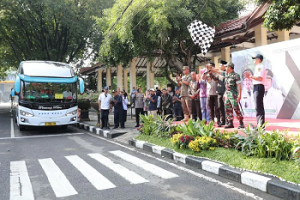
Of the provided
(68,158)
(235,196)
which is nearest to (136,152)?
(68,158)

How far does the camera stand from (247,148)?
15.6 feet

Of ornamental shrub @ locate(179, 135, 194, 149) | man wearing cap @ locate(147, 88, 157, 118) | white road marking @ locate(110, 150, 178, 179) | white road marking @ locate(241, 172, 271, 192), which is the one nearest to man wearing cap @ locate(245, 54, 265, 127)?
ornamental shrub @ locate(179, 135, 194, 149)

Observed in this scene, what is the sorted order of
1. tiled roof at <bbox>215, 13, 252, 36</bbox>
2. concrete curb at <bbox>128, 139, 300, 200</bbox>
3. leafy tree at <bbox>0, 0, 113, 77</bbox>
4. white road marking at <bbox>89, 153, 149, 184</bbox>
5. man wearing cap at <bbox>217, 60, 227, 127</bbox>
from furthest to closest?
leafy tree at <bbox>0, 0, 113, 77</bbox>
tiled roof at <bbox>215, 13, 252, 36</bbox>
man wearing cap at <bbox>217, 60, 227, 127</bbox>
white road marking at <bbox>89, 153, 149, 184</bbox>
concrete curb at <bbox>128, 139, 300, 200</bbox>

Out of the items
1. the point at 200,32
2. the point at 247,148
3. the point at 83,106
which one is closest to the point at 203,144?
the point at 247,148

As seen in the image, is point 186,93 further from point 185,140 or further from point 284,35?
point 284,35

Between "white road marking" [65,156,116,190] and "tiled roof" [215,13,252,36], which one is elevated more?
"tiled roof" [215,13,252,36]

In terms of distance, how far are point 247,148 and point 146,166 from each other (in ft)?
6.66

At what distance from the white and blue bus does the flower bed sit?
5640mm

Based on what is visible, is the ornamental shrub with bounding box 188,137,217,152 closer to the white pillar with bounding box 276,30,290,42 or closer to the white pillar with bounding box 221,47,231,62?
the white pillar with bounding box 276,30,290,42

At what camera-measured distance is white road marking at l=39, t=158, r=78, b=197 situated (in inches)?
155

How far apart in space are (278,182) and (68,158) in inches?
180

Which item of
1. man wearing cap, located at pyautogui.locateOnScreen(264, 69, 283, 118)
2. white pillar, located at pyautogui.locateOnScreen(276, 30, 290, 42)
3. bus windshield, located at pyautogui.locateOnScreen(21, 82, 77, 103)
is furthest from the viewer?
white pillar, located at pyautogui.locateOnScreen(276, 30, 290, 42)

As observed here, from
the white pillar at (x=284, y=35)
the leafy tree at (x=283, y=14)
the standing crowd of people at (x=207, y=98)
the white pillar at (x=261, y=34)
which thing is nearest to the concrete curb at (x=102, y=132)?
the standing crowd of people at (x=207, y=98)

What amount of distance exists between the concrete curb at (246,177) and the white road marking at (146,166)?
0.67m
